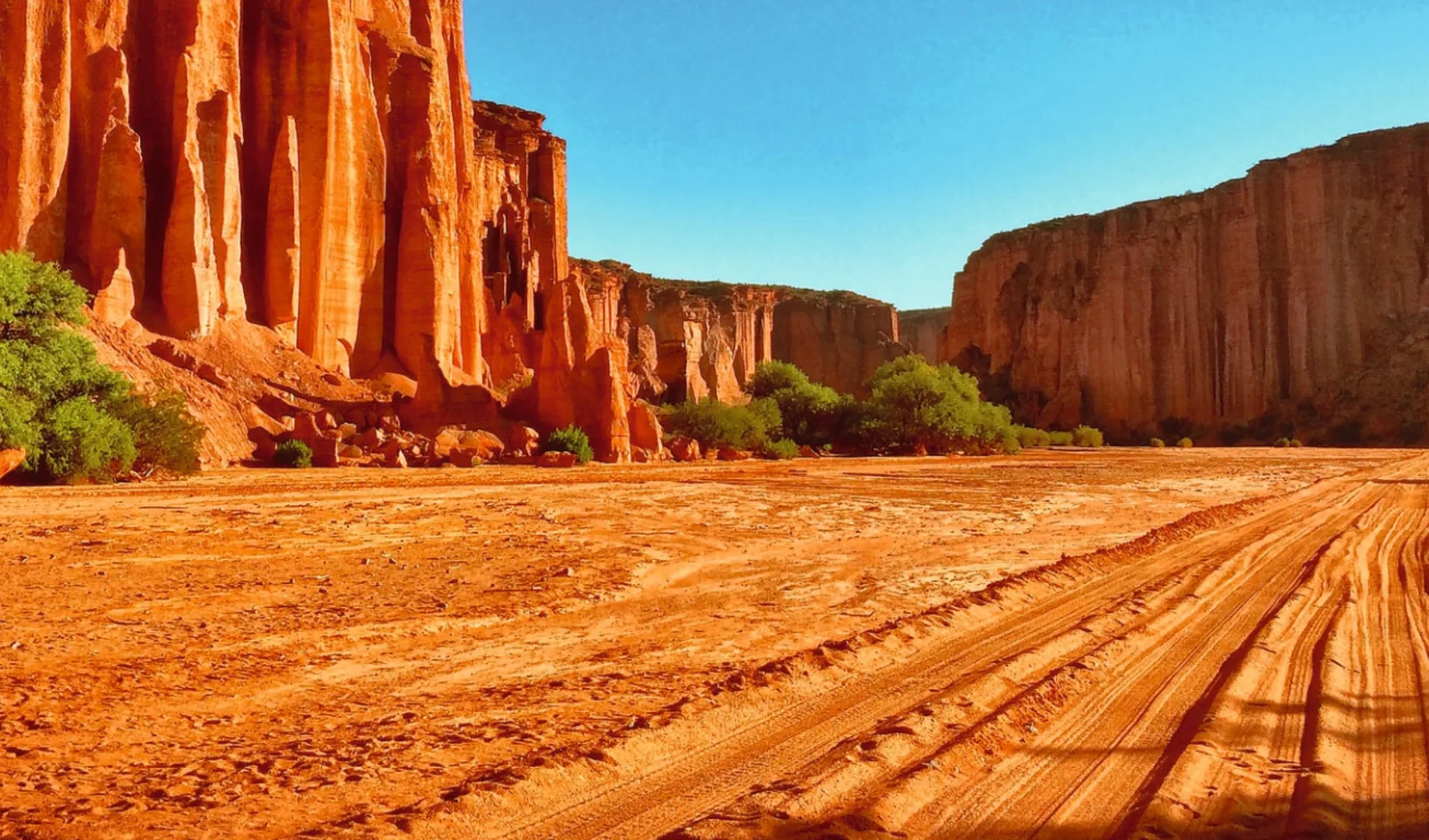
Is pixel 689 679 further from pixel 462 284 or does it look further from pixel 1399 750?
pixel 462 284

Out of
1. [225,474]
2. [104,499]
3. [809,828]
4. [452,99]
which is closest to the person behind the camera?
[809,828]

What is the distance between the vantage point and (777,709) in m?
4.14

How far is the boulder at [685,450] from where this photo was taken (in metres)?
30.2

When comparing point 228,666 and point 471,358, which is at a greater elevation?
point 471,358

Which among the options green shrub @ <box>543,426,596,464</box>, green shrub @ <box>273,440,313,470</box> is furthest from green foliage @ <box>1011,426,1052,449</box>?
green shrub @ <box>273,440,313,470</box>

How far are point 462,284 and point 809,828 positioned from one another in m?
35.9

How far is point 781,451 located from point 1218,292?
4556 cm

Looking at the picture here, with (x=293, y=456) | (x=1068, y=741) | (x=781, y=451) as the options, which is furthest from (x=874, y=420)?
(x=1068, y=741)

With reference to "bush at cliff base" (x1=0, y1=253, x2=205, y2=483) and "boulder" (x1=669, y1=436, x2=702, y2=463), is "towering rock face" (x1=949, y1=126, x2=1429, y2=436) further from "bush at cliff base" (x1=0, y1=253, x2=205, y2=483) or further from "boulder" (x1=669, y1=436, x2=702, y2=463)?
"bush at cliff base" (x1=0, y1=253, x2=205, y2=483)

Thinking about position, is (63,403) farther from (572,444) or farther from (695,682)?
(695,682)

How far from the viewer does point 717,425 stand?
35469 millimetres

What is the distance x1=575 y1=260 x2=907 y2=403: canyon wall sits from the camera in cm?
6575

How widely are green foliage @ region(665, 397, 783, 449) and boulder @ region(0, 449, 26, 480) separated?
23.0 m

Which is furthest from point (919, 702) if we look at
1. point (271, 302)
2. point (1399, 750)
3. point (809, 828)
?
point (271, 302)
